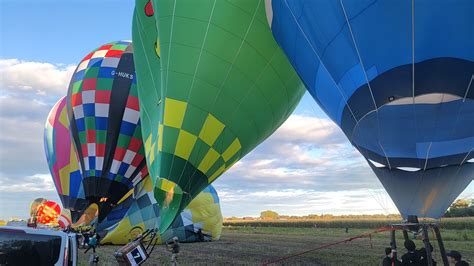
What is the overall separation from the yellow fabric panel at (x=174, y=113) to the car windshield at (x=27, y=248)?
4.44m

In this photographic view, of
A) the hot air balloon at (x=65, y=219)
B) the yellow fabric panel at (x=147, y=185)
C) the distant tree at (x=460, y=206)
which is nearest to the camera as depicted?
the distant tree at (x=460, y=206)

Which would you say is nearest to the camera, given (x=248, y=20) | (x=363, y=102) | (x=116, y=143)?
(x=363, y=102)

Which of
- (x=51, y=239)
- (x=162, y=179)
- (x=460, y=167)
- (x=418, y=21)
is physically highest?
(x=418, y=21)

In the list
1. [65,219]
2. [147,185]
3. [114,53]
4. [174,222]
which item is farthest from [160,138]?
[65,219]

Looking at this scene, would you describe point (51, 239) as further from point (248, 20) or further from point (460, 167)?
point (248, 20)

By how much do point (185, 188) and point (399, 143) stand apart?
5.44 metres

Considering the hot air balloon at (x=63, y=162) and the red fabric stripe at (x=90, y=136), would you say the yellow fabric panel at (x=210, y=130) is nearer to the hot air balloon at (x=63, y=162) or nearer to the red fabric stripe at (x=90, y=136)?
the red fabric stripe at (x=90, y=136)

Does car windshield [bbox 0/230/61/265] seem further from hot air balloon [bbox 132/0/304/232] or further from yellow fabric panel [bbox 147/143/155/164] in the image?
yellow fabric panel [bbox 147/143/155/164]

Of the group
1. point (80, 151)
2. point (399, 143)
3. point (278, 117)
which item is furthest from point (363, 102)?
point (80, 151)

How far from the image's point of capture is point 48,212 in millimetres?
19297

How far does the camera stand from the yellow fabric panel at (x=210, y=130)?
9.45m

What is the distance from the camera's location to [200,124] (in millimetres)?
9367

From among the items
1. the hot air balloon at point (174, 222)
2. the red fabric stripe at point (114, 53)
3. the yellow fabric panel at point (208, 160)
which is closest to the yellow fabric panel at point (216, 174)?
the yellow fabric panel at point (208, 160)

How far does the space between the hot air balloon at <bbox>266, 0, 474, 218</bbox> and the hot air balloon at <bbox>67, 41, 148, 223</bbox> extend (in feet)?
32.0
